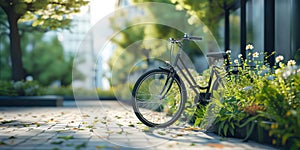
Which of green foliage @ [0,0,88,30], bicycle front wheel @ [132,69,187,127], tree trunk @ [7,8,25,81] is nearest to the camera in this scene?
bicycle front wheel @ [132,69,187,127]

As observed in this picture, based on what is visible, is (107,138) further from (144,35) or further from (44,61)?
(44,61)

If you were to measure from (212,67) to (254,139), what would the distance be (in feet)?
5.44

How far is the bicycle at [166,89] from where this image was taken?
5.62 metres

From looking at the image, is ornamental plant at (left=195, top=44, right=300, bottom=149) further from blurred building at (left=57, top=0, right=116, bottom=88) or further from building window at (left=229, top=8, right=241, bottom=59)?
blurred building at (left=57, top=0, right=116, bottom=88)

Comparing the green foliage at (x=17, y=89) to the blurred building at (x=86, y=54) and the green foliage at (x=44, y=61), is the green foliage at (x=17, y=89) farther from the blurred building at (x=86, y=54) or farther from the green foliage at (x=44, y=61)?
the green foliage at (x=44, y=61)

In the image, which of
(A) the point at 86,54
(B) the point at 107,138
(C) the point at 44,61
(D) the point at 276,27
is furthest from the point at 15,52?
(C) the point at 44,61

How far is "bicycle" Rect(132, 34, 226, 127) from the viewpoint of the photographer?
221 inches

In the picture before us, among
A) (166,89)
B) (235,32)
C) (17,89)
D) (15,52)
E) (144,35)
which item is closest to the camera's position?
(166,89)

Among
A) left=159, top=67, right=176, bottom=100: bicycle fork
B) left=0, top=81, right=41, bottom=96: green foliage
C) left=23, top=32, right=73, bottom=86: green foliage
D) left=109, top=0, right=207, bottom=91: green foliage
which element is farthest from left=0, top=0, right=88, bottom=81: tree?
left=23, top=32, right=73, bottom=86: green foliage

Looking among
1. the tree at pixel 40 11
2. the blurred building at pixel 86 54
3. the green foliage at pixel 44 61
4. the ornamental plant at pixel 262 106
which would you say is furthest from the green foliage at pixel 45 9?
the green foliage at pixel 44 61

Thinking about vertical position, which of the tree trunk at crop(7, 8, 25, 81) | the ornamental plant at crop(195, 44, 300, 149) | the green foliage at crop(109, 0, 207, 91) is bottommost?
the ornamental plant at crop(195, 44, 300, 149)

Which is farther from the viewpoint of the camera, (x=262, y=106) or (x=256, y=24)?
(x=256, y=24)

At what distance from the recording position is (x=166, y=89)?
573cm

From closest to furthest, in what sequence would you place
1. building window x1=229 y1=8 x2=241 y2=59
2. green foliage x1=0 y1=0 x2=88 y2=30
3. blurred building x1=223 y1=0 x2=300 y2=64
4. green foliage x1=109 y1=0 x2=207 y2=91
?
blurred building x1=223 y1=0 x2=300 y2=64
green foliage x1=0 y1=0 x2=88 y2=30
building window x1=229 y1=8 x2=241 y2=59
green foliage x1=109 y1=0 x2=207 y2=91
